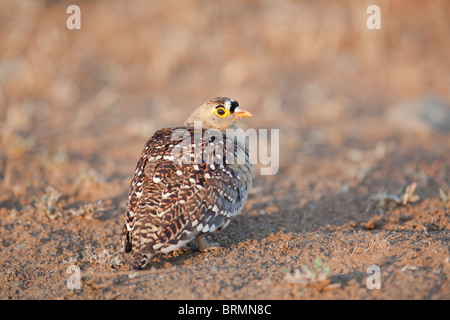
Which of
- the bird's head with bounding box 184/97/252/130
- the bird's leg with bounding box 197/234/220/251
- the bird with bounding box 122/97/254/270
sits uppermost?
the bird's head with bounding box 184/97/252/130

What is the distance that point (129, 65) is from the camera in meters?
11.1

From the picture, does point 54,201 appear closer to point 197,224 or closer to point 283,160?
point 197,224

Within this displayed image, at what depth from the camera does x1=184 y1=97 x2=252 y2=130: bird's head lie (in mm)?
5398

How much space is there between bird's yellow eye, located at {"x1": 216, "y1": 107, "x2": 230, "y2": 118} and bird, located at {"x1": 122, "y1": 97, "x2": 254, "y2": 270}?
0.36 meters

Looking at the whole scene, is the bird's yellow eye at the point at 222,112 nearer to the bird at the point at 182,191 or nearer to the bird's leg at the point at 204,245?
the bird at the point at 182,191

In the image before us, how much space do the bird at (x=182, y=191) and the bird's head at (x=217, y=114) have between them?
32 centimetres

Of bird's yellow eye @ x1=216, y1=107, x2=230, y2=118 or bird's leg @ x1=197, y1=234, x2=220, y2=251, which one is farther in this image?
bird's yellow eye @ x1=216, y1=107, x2=230, y2=118

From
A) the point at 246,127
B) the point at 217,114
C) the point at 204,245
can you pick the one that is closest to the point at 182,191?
the point at 204,245

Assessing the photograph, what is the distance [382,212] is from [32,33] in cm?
1006

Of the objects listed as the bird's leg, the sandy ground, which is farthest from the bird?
the sandy ground

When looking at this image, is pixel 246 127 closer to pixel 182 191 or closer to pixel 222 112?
pixel 222 112

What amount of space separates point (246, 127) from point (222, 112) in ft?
11.4

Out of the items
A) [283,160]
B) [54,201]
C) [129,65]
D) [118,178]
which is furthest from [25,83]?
[283,160]

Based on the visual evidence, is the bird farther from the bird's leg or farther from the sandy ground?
the sandy ground
